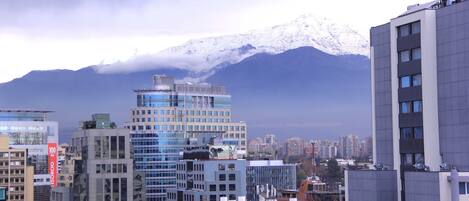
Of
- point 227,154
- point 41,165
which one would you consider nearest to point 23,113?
point 41,165

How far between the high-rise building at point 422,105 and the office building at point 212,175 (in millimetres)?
35949

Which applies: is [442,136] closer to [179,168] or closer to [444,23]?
[444,23]

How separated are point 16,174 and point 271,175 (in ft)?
94.1

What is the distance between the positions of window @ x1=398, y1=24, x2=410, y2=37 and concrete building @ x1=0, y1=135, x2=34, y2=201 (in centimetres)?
5644

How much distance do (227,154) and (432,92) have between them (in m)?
44.6

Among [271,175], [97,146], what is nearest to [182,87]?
[271,175]

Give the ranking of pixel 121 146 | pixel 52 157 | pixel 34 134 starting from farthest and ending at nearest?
pixel 34 134 → pixel 52 157 → pixel 121 146

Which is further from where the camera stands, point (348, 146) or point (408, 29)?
point (348, 146)

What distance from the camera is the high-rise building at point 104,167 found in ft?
207

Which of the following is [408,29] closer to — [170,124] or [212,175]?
[212,175]

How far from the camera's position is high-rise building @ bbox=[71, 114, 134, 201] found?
63156 mm

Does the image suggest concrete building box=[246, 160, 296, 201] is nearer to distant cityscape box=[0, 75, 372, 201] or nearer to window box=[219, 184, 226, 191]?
distant cityscape box=[0, 75, 372, 201]

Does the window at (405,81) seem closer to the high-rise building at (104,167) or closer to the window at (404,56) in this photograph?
the window at (404,56)

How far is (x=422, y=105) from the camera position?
22.4 m
